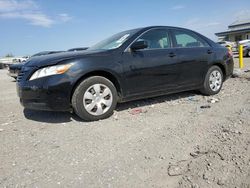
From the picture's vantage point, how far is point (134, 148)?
130 inches

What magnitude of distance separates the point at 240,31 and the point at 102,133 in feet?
139

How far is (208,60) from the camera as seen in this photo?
5.85 meters

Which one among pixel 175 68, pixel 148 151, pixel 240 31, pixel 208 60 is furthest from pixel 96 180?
pixel 240 31

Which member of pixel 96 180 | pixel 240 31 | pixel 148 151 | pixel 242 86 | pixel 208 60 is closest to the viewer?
pixel 96 180

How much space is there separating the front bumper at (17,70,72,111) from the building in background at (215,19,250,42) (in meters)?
41.8

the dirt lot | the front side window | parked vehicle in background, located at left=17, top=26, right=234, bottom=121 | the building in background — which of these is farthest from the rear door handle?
the building in background

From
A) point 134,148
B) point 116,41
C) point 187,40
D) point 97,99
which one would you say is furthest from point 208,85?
point 134,148

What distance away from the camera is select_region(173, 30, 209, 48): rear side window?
18.0 feet

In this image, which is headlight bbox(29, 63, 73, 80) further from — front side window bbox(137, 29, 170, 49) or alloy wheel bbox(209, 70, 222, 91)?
alloy wheel bbox(209, 70, 222, 91)

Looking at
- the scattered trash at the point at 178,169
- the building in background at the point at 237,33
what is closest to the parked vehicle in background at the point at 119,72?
the scattered trash at the point at 178,169

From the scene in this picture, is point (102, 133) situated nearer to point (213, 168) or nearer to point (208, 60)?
point (213, 168)

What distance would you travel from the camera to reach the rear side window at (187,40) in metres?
5.49

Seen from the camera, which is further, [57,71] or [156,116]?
[156,116]

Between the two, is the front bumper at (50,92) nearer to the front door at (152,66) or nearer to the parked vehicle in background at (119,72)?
the parked vehicle in background at (119,72)
